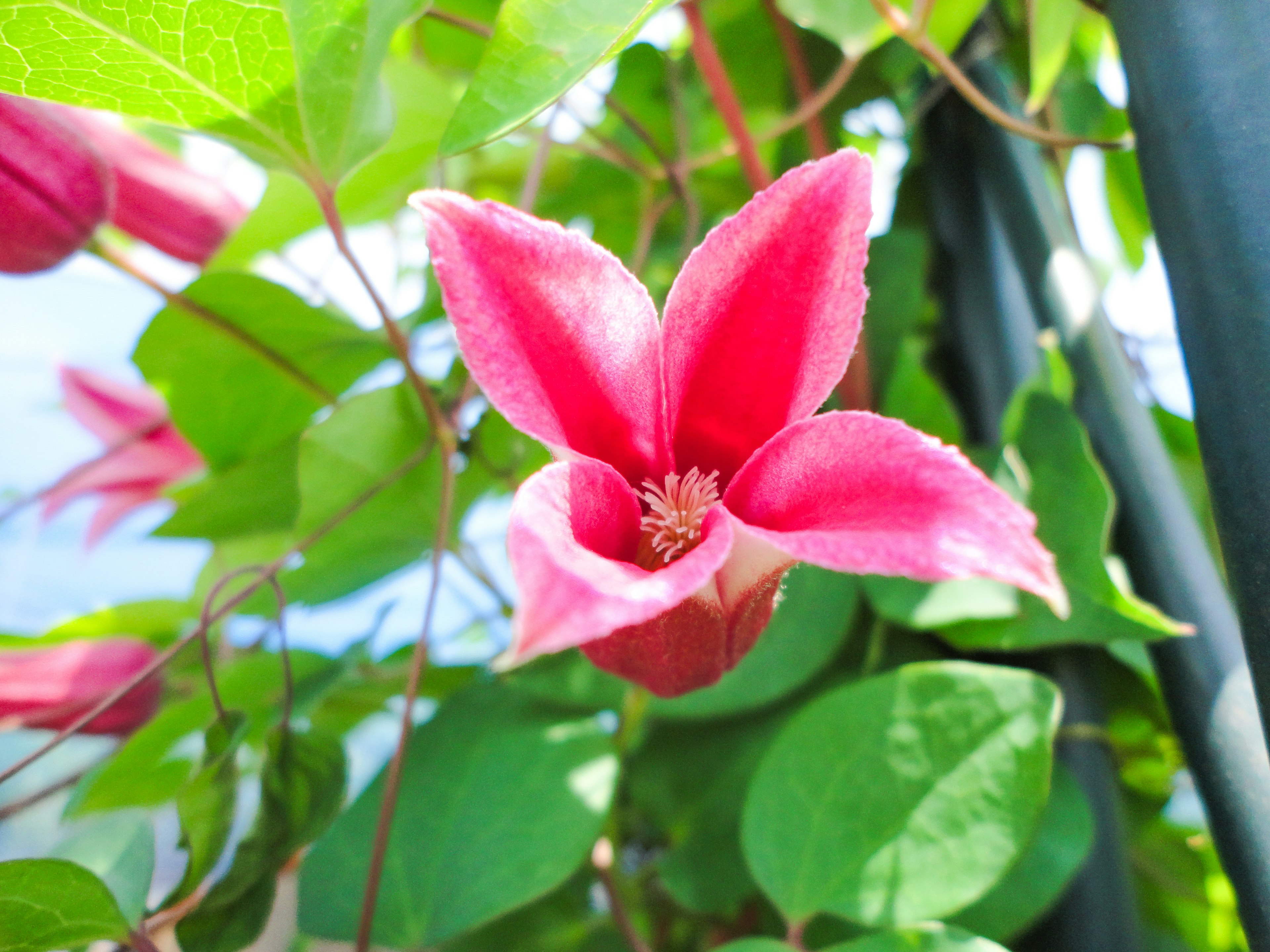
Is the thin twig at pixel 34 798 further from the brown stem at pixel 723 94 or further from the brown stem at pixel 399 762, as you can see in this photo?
the brown stem at pixel 723 94

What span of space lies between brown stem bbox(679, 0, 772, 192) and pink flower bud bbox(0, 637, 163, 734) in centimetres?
32

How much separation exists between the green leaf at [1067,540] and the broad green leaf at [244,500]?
0.30 m

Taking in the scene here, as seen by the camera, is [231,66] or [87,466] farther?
[87,466]

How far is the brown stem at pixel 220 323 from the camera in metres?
0.29

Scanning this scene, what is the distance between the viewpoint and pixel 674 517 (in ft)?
0.70

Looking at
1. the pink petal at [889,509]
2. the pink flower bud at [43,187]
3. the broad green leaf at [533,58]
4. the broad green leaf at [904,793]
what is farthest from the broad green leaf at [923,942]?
the pink flower bud at [43,187]

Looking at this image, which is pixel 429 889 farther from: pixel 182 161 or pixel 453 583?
pixel 182 161

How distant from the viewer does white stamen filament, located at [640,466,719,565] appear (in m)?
0.21

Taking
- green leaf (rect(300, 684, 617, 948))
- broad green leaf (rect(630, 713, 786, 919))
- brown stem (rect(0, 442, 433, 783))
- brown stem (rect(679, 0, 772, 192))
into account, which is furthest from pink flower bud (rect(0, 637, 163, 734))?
brown stem (rect(679, 0, 772, 192))

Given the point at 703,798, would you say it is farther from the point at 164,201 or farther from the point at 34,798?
the point at 164,201

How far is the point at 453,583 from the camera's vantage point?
50 cm

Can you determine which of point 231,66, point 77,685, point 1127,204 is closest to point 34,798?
point 77,685

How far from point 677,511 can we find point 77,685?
0.30 meters

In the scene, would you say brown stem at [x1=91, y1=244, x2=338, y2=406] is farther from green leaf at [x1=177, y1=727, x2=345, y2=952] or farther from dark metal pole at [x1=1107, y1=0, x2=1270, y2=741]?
dark metal pole at [x1=1107, y1=0, x2=1270, y2=741]
